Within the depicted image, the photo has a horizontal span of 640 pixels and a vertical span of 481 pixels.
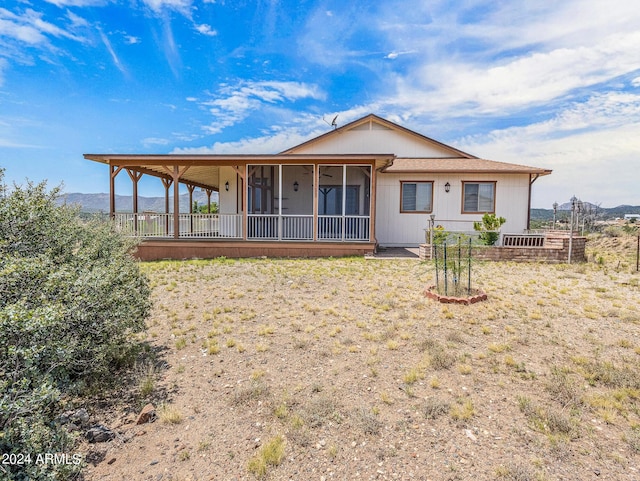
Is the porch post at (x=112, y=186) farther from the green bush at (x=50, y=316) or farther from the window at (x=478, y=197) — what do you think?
the window at (x=478, y=197)

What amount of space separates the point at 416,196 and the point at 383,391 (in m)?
10.6

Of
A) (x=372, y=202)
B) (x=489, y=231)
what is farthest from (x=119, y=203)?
(x=489, y=231)

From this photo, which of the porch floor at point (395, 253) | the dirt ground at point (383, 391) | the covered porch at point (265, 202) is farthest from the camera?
the covered porch at point (265, 202)

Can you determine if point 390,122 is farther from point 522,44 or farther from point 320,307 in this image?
point 320,307

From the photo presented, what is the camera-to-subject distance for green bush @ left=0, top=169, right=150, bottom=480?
1.83 m

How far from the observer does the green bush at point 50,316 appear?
6.01 feet

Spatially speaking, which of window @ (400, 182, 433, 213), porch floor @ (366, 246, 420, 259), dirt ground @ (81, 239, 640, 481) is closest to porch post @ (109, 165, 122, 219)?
dirt ground @ (81, 239, 640, 481)

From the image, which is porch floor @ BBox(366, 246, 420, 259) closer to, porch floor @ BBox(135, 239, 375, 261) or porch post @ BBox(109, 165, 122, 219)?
porch floor @ BBox(135, 239, 375, 261)

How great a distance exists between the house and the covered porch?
0.12 ft

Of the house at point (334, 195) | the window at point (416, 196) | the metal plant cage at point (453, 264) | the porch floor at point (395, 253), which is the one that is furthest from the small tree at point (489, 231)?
the metal plant cage at point (453, 264)

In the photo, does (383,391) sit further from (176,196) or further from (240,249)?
(176,196)

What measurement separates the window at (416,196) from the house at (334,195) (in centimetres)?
4

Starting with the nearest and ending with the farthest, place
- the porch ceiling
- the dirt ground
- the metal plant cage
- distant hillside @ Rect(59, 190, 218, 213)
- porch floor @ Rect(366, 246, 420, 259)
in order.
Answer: the dirt ground < distant hillside @ Rect(59, 190, 218, 213) < the metal plant cage < the porch ceiling < porch floor @ Rect(366, 246, 420, 259)

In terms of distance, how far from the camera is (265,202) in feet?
42.8
